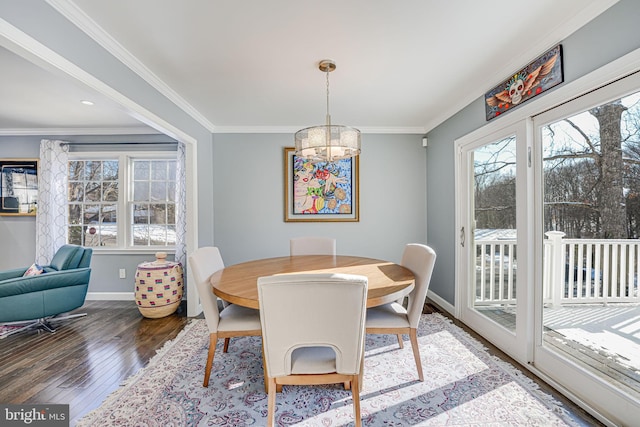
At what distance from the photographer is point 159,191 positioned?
13.0 ft

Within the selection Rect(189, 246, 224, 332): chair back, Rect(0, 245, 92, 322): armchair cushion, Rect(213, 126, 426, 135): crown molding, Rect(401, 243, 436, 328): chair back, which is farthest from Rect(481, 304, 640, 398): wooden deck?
Rect(0, 245, 92, 322): armchair cushion

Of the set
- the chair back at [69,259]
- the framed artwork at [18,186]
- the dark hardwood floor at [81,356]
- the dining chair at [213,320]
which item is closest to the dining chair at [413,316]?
the dining chair at [213,320]

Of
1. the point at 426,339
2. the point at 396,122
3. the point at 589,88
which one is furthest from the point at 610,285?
the point at 396,122

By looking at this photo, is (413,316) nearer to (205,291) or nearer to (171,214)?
(205,291)

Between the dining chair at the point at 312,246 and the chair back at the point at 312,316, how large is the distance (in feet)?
5.34

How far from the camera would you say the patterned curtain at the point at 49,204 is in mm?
3607

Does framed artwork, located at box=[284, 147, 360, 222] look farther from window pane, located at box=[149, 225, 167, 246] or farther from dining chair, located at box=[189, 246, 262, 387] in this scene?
dining chair, located at box=[189, 246, 262, 387]

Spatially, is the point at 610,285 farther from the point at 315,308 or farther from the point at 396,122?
the point at 396,122

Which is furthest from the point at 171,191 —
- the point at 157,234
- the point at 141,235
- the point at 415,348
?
the point at 415,348

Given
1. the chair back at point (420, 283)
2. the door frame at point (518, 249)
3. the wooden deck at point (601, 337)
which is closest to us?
the wooden deck at point (601, 337)

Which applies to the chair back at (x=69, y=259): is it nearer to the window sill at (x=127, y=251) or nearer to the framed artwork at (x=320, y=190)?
the window sill at (x=127, y=251)

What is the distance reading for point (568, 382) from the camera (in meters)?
1.80

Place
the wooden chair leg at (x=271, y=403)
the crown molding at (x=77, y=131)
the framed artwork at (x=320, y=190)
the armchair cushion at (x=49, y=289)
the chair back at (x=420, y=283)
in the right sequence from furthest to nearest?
the framed artwork at (x=320, y=190) < the crown molding at (x=77, y=131) < the armchair cushion at (x=49, y=289) < the chair back at (x=420, y=283) < the wooden chair leg at (x=271, y=403)

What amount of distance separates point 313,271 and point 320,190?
6.60 ft
